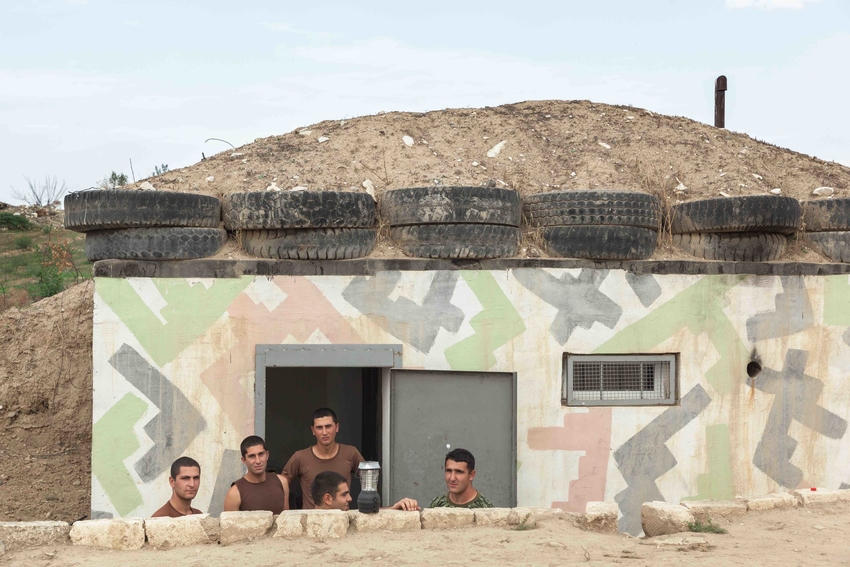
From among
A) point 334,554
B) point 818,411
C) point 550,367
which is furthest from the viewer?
point 818,411

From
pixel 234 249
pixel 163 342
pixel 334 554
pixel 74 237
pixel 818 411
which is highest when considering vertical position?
pixel 74 237

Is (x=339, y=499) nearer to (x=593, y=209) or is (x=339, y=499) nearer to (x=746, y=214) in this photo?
(x=593, y=209)

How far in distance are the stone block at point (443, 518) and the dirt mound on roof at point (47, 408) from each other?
5.39 meters

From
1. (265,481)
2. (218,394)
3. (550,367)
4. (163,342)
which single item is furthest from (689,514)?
(163,342)

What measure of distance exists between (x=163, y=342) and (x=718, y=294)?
4.68 meters

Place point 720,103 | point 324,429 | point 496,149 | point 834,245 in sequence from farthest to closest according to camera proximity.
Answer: point 720,103 → point 496,149 → point 834,245 → point 324,429

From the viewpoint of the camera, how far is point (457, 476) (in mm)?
6684

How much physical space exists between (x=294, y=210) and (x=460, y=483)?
8.31 ft

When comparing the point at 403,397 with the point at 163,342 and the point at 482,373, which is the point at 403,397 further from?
the point at 163,342

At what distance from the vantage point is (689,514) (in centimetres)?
672

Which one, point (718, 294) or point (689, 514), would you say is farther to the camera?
point (718, 294)

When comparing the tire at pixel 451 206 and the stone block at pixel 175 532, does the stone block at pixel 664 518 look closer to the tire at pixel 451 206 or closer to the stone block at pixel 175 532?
the tire at pixel 451 206

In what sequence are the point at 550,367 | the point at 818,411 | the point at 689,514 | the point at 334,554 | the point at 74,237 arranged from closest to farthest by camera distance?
the point at 334,554
the point at 689,514
the point at 550,367
the point at 818,411
the point at 74,237

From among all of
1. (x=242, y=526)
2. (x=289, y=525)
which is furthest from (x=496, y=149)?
(x=242, y=526)
